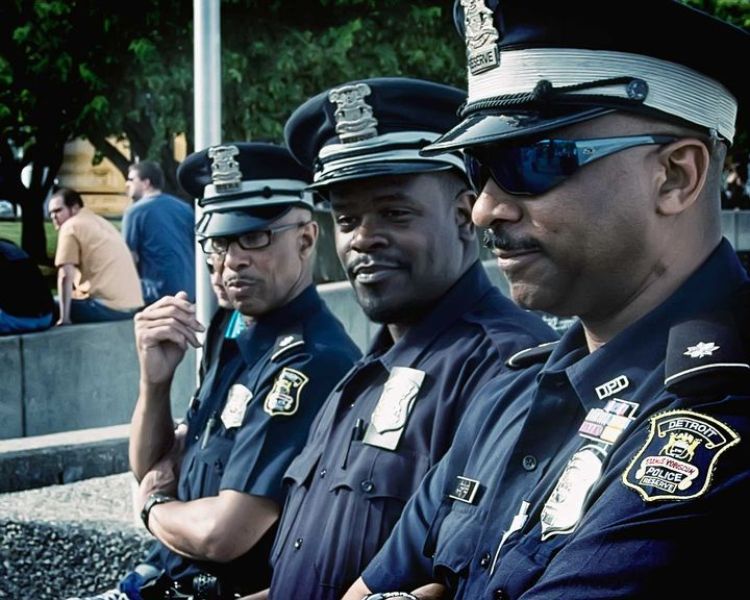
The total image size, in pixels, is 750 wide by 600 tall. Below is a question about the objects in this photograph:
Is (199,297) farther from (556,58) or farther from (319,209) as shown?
(319,209)

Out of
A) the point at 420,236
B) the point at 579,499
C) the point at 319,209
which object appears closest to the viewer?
the point at 579,499

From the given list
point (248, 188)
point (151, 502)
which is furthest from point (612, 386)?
point (248, 188)

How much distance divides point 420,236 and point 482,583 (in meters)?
1.38

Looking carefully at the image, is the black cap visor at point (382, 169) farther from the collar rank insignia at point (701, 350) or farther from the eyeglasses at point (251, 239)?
the collar rank insignia at point (701, 350)

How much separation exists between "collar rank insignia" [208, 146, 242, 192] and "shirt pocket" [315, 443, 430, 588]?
176cm

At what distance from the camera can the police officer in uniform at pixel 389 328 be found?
120 inches

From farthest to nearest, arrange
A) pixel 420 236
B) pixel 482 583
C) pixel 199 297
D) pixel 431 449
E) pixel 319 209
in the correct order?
pixel 319 209
pixel 199 297
pixel 420 236
pixel 431 449
pixel 482 583

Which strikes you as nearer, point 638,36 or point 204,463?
point 638,36

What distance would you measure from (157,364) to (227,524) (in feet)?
2.80

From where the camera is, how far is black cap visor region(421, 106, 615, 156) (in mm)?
2092

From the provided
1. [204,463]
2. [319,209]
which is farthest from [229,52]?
[204,463]

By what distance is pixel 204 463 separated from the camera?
4031mm

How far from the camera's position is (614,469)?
192 centimetres

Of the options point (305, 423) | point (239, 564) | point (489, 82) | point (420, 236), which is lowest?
point (239, 564)
